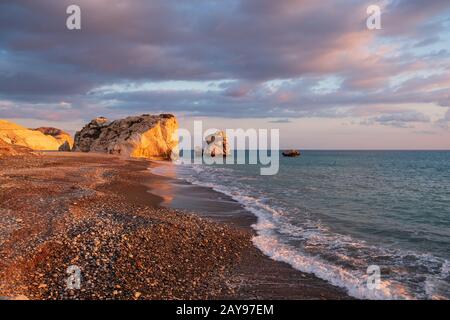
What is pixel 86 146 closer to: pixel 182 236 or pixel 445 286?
pixel 182 236

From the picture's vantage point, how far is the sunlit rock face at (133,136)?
86500 mm

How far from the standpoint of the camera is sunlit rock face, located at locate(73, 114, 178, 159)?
3406 inches

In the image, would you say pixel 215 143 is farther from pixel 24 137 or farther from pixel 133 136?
pixel 24 137

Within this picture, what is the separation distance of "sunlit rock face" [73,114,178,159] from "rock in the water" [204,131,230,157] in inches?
1742

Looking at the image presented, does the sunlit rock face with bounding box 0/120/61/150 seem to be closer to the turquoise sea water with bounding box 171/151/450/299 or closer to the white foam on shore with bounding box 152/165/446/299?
the turquoise sea water with bounding box 171/151/450/299

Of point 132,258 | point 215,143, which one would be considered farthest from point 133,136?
point 132,258

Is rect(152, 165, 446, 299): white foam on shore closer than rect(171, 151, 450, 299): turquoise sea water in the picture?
Yes

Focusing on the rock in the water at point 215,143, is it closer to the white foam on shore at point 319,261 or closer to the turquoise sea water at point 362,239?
the turquoise sea water at point 362,239

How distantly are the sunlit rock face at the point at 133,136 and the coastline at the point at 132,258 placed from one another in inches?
2749

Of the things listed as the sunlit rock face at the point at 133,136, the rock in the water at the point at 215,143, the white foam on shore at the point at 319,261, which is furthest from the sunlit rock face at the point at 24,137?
the white foam on shore at the point at 319,261

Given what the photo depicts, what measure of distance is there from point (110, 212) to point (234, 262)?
24.5 ft

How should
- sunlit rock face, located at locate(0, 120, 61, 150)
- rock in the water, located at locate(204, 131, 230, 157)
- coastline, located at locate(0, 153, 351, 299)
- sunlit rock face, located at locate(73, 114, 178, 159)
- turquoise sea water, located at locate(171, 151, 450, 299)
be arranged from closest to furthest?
coastline, located at locate(0, 153, 351, 299) → turquoise sea water, located at locate(171, 151, 450, 299) → sunlit rock face, located at locate(73, 114, 178, 159) → sunlit rock face, located at locate(0, 120, 61, 150) → rock in the water, located at locate(204, 131, 230, 157)

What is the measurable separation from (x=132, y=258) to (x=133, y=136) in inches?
3074

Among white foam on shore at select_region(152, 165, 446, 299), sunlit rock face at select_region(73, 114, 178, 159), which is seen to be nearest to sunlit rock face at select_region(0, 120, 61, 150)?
sunlit rock face at select_region(73, 114, 178, 159)
